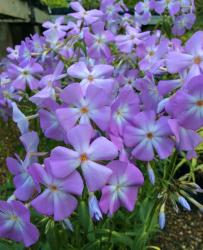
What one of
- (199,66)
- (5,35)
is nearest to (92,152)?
(199,66)

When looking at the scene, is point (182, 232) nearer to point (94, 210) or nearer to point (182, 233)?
point (182, 233)

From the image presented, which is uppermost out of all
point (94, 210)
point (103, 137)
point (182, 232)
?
point (103, 137)

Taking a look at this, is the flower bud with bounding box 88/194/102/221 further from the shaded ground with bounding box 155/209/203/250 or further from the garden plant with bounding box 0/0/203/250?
the shaded ground with bounding box 155/209/203/250

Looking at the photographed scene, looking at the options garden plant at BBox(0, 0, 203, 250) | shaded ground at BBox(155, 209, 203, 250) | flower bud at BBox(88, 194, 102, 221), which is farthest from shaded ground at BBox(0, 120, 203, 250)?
flower bud at BBox(88, 194, 102, 221)

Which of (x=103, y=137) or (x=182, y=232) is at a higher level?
(x=103, y=137)

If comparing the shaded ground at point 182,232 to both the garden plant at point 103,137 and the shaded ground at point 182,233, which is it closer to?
the shaded ground at point 182,233

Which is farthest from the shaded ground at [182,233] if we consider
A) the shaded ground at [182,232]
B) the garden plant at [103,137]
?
the garden plant at [103,137]

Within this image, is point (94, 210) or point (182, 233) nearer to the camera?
point (94, 210)

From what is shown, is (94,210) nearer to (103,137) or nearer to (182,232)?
(103,137)

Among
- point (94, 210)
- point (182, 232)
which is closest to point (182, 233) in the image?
point (182, 232)

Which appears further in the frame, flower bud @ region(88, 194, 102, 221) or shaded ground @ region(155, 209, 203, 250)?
shaded ground @ region(155, 209, 203, 250)

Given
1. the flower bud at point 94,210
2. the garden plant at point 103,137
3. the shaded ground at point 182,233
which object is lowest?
the shaded ground at point 182,233

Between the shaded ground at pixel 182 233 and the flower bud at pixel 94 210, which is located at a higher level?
the flower bud at pixel 94 210

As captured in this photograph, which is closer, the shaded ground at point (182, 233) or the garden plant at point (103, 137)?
the garden plant at point (103, 137)
